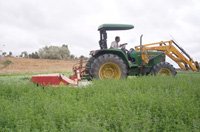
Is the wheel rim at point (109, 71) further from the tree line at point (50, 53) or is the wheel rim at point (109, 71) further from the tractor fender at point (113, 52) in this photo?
the tree line at point (50, 53)

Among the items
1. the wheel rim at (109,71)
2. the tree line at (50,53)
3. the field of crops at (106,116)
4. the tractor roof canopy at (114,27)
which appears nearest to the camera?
the field of crops at (106,116)

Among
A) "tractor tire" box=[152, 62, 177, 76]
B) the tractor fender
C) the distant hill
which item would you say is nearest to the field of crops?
the tractor fender

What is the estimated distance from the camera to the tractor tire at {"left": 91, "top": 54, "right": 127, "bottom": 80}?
5.33 meters

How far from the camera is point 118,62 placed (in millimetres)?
5531

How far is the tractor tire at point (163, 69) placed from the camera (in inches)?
250

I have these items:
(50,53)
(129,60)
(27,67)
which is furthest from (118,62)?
(50,53)

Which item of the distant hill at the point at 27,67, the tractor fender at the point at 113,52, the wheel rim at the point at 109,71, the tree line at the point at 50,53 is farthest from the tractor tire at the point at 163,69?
the tree line at the point at 50,53

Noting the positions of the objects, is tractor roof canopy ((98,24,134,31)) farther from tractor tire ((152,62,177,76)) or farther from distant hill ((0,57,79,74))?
distant hill ((0,57,79,74))

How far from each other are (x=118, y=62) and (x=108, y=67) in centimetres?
40

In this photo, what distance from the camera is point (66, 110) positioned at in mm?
2570

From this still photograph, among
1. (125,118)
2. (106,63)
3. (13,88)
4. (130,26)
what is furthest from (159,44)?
(13,88)

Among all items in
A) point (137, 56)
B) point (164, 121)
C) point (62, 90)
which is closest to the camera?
point (164, 121)

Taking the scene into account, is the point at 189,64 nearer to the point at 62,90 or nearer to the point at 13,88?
the point at 62,90

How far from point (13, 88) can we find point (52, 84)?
1.00 meters
